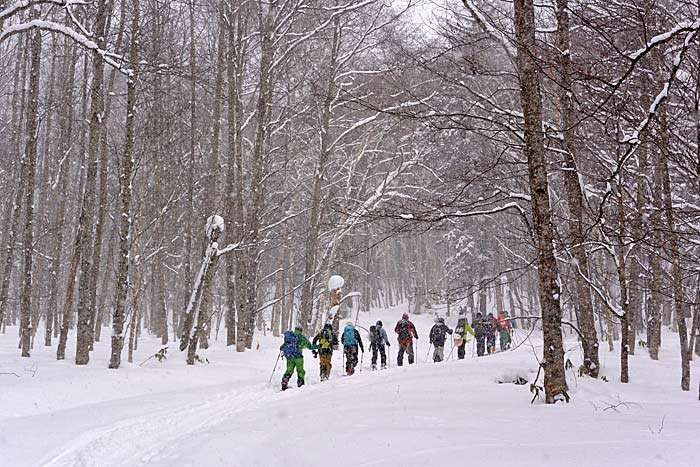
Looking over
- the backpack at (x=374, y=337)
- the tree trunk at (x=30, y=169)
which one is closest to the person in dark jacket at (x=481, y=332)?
the backpack at (x=374, y=337)

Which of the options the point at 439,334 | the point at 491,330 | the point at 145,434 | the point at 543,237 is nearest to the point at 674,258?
the point at 543,237

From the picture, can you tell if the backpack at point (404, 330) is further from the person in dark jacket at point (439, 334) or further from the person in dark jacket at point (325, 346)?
the person in dark jacket at point (325, 346)

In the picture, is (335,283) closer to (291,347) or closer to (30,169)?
(291,347)

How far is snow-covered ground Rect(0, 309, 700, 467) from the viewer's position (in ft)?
16.5

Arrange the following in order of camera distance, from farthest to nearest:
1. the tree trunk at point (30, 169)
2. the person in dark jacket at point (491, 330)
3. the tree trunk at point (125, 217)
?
the person in dark jacket at point (491, 330)
the tree trunk at point (30, 169)
the tree trunk at point (125, 217)

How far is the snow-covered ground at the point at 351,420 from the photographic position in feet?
16.5

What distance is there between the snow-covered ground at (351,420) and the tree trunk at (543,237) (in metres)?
0.49

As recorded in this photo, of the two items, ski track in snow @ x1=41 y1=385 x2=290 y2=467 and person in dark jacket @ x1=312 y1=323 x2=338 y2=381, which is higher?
person in dark jacket @ x1=312 y1=323 x2=338 y2=381

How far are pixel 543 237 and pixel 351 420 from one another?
3252mm

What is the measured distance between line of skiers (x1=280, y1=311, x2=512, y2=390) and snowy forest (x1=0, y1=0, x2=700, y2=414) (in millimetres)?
1096

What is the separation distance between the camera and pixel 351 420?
273 inches

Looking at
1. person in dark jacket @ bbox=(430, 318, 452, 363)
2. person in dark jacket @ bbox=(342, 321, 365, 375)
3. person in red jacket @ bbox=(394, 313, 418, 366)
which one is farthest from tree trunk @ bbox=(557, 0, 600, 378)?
person in red jacket @ bbox=(394, 313, 418, 366)

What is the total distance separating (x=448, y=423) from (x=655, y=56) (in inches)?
249

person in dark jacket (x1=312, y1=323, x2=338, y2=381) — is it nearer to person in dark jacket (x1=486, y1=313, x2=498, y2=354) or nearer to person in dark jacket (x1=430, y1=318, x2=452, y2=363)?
person in dark jacket (x1=430, y1=318, x2=452, y2=363)
